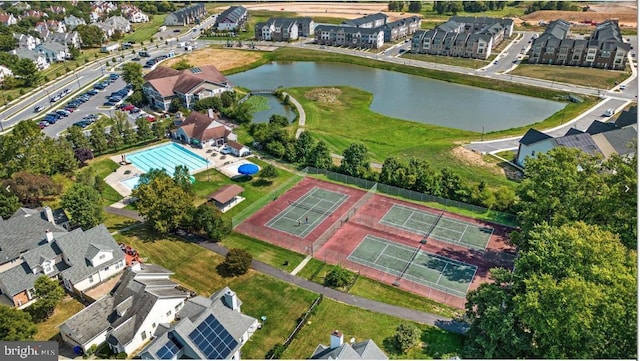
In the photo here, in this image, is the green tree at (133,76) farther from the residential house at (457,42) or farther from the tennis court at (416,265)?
the residential house at (457,42)

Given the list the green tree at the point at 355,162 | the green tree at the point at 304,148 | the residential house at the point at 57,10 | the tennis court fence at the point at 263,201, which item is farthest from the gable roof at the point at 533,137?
the residential house at the point at 57,10

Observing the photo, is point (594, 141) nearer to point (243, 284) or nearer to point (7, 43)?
point (243, 284)

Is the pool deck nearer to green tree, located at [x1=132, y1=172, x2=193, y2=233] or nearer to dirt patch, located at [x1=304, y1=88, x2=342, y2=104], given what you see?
green tree, located at [x1=132, y1=172, x2=193, y2=233]

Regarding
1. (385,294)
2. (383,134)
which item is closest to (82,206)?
(385,294)

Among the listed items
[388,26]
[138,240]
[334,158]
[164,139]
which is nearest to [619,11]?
[388,26]

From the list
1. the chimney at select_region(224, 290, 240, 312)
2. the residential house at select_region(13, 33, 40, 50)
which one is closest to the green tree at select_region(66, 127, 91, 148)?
the chimney at select_region(224, 290, 240, 312)
